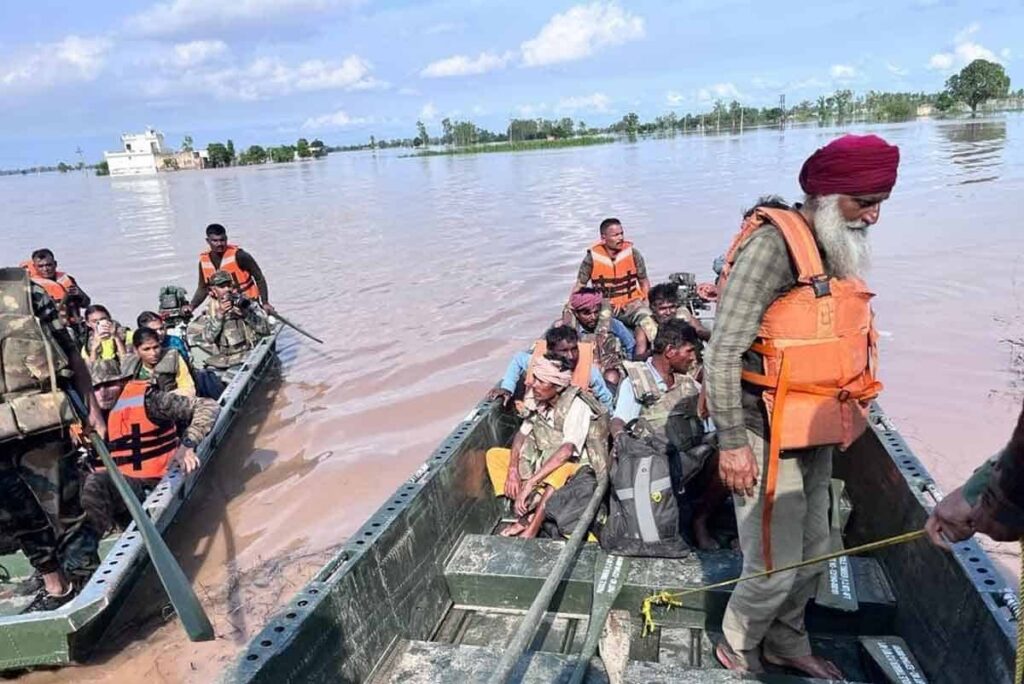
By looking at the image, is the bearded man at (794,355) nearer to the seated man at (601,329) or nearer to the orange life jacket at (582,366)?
the orange life jacket at (582,366)

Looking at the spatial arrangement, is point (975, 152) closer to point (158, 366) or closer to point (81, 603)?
point (158, 366)

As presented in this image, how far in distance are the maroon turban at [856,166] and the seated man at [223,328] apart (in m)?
6.19

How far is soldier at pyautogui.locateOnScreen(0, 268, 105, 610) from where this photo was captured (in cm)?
307

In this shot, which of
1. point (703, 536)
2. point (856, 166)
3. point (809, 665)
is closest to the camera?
point (856, 166)

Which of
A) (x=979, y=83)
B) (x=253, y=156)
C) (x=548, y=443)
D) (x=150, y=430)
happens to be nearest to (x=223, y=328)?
(x=150, y=430)

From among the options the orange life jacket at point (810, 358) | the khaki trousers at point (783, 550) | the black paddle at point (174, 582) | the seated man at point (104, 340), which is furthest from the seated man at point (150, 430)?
the orange life jacket at point (810, 358)

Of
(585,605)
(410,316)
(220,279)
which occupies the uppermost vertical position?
(220,279)

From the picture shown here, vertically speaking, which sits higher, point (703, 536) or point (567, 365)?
point (567, 365)

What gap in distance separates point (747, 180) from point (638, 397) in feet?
71.9

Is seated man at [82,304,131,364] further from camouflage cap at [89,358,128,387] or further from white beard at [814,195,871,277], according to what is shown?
white beard at [814,195,871,277]

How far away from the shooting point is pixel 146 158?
74.1 m

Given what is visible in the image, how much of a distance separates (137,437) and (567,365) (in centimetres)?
255

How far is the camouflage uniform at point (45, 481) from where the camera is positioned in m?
3.12

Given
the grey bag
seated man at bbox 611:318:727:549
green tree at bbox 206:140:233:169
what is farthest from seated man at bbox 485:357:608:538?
green tree at bbox 206:140:233:169
